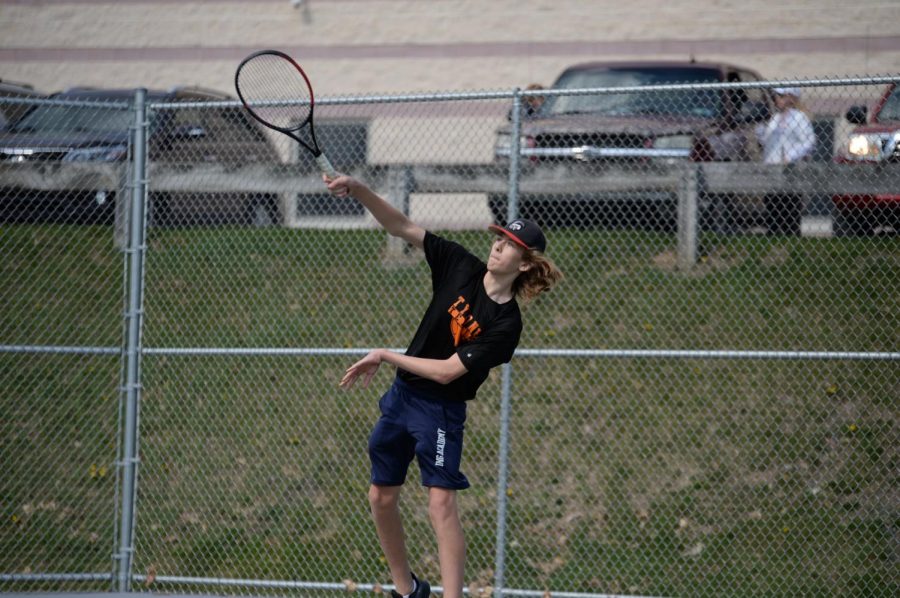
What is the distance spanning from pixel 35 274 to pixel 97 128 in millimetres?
2012

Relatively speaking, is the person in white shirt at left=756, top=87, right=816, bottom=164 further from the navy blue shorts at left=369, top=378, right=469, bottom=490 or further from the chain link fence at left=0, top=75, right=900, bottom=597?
the navy blue shorts at left=369, top=378, right=469, bottom=490

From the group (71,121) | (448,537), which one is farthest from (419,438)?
(71,121)

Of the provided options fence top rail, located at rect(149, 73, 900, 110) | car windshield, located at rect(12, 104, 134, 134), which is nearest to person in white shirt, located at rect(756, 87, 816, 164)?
fence top rail, located at rect(149, 73, 900, 110)

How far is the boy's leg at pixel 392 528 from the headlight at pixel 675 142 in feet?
16.4

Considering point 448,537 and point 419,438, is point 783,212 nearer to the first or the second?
point 419,438

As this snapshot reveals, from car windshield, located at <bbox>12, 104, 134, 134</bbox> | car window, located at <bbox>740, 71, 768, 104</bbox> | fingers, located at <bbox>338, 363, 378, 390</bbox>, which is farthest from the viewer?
car windshield, located at <bbox>12, 104, 134, 134</bbox>

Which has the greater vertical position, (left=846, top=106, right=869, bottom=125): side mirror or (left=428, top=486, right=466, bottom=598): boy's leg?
(left=846, top=106, right=869, bottom=125): side mirror

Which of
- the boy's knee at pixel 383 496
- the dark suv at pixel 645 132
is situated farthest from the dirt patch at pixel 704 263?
the boy's knee at pixel 383 496

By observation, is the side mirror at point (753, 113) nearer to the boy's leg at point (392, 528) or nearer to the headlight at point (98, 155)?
the boy's leg at point (392, 528)

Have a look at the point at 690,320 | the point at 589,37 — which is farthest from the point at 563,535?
the point at 589,37

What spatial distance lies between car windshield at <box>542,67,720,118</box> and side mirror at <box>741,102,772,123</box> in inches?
9.6

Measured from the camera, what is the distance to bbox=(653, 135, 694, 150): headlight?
9.52 m

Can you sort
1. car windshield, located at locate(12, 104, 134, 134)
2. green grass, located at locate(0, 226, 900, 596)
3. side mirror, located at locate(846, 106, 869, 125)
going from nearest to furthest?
green grass, located at locate(0, 226, 900, 596) < side mirror, located at locate(846, 106, 869, 125) < car windshield, located at locate(12, 104, 134, 134)

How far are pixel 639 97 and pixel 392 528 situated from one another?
6.05 meters
